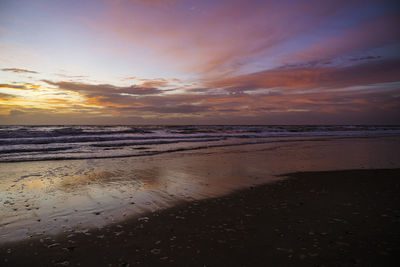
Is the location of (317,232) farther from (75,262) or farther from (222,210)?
(75,262)

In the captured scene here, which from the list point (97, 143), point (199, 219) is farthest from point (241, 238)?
point (97, 143)

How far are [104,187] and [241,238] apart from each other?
560 centimetres

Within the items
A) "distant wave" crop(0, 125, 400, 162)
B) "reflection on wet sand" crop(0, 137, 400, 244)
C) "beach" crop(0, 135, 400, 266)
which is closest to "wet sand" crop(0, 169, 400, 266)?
"beach" crop(0, 135, 400, 266)

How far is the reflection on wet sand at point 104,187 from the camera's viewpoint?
538cm

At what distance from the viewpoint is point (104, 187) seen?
807cm

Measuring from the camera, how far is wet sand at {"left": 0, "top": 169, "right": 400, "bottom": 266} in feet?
12.2

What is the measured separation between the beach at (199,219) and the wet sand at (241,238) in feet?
0.06

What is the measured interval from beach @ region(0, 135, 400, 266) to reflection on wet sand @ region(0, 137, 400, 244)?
36 mm

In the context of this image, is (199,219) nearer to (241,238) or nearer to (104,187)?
(241,238)

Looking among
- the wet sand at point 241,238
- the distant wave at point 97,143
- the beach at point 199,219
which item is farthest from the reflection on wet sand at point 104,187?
the distant wave at point 97,143

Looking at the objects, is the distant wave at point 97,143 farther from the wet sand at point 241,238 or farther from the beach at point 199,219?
the wet sand at point 241,238

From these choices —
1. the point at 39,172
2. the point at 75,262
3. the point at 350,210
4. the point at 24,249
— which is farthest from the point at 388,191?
the point at 39,172

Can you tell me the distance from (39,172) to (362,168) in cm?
1529

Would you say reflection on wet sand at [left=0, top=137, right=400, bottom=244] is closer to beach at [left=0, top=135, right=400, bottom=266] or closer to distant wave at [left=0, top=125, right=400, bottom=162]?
beach at [left=0, top=135, right=400, bottom=266]
